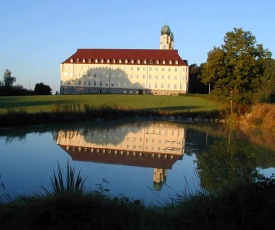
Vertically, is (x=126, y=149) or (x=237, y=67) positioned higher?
(x=237, y=67)

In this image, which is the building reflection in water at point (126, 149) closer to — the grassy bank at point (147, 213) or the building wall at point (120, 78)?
the grassy bank at point (147, 213)

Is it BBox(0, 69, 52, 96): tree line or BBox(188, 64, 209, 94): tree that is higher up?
BBox(188, 64, 209, 94): tree

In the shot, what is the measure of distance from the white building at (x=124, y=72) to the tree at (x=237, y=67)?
196 ft

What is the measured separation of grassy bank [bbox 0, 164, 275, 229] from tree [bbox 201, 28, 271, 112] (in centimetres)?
3112

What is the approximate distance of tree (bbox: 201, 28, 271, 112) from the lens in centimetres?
3541

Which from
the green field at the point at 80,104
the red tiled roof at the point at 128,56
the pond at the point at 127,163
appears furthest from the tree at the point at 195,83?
the pond at the point at 127,163

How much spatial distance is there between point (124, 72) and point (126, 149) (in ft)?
290

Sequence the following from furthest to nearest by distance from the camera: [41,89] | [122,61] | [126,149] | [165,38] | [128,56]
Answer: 1. [165,38]
2. [128,56]
3. [122,61]
4. [41,89]
5. [126,149]

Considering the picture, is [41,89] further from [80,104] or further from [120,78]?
[120,78]

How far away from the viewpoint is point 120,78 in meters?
102

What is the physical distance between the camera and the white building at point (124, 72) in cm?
9862

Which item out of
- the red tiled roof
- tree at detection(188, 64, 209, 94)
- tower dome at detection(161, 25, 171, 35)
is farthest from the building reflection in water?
tower dome at detection(161, 25, 171, 35)

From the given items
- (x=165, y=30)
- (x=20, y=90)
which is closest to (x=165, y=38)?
(x=165, y=30)

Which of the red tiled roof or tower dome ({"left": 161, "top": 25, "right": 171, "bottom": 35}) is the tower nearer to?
tower dome ({"left": 161, "top": 25, "right": 171, "bottom": 35})
